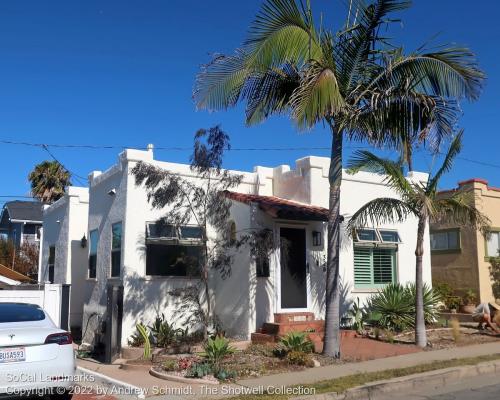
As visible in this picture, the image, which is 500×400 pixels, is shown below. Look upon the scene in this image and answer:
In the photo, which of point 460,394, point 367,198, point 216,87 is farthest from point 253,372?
point 367,198

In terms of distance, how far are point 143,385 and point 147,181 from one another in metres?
4.34

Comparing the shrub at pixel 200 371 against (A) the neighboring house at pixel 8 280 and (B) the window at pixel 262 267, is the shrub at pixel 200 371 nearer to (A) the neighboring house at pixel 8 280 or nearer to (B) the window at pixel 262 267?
(B) the window at pixel 262 267

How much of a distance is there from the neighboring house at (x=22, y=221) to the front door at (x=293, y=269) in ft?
77.8

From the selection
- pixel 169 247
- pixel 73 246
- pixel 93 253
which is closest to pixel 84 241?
pixel 73 246

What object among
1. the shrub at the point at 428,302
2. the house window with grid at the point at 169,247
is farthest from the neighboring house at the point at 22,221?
the shrub at the point at 428,302

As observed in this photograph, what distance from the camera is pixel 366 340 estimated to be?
13.3 meters

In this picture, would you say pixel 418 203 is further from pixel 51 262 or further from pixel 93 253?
pixel 51 262

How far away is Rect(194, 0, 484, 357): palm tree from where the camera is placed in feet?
35.0

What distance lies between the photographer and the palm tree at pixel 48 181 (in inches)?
1229

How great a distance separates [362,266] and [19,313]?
1012 centimetres

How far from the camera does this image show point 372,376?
373 inches

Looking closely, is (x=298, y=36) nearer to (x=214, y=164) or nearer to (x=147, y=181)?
(x=214, y=164)

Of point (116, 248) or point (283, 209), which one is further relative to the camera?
point (116, 248)

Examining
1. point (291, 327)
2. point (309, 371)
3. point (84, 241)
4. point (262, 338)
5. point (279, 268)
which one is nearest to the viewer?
point (309, 371)
